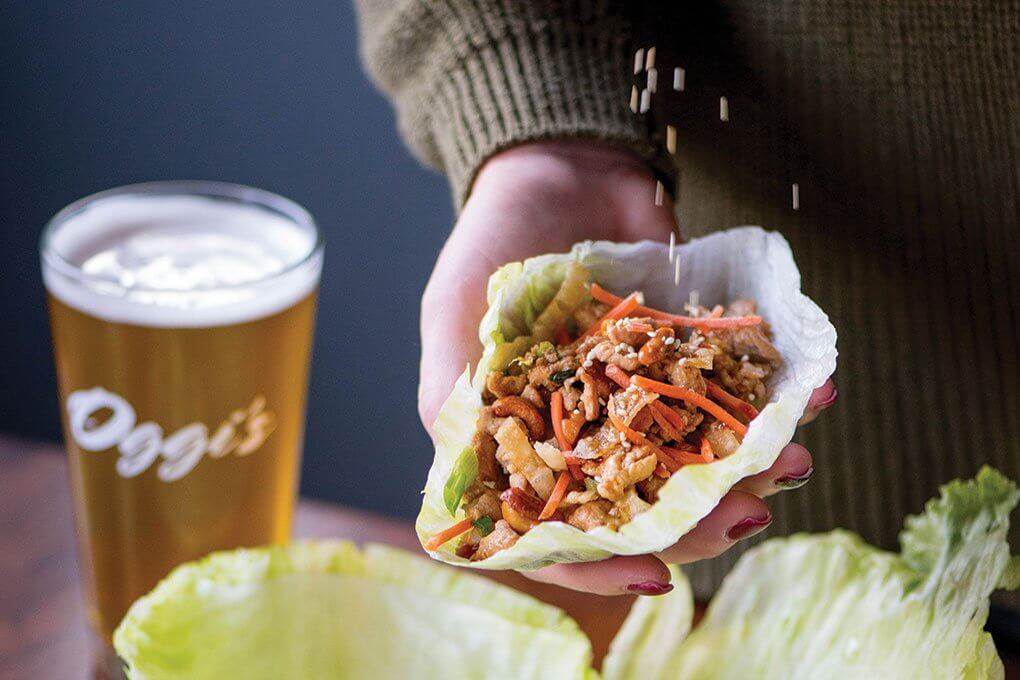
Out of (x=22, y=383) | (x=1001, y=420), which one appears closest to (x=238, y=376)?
(x=1001, y=420)

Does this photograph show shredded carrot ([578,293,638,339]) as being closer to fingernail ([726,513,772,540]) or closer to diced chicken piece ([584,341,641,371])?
diced chicken piece ([584,341,641,371])

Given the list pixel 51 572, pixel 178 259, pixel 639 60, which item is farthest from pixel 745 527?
pixel 51 572

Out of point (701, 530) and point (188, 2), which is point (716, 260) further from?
point (188, 2)

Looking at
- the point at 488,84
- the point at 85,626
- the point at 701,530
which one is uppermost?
the point at 488,84

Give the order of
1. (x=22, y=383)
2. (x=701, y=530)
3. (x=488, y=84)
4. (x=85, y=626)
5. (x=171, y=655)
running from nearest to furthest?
(x=701, y=530), (x=171, y=655), (x=488, y=84), (x=85, y=626), (x=22, y=383)

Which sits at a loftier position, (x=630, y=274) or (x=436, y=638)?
(x=630, y=274)

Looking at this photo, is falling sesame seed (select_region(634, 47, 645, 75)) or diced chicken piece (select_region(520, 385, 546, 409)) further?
falling sesame seed (select_region(634, 47, 645, 75))

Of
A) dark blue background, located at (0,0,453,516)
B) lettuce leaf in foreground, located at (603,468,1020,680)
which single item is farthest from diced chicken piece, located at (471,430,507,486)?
dark blue background, located at (0,0,453,516)
